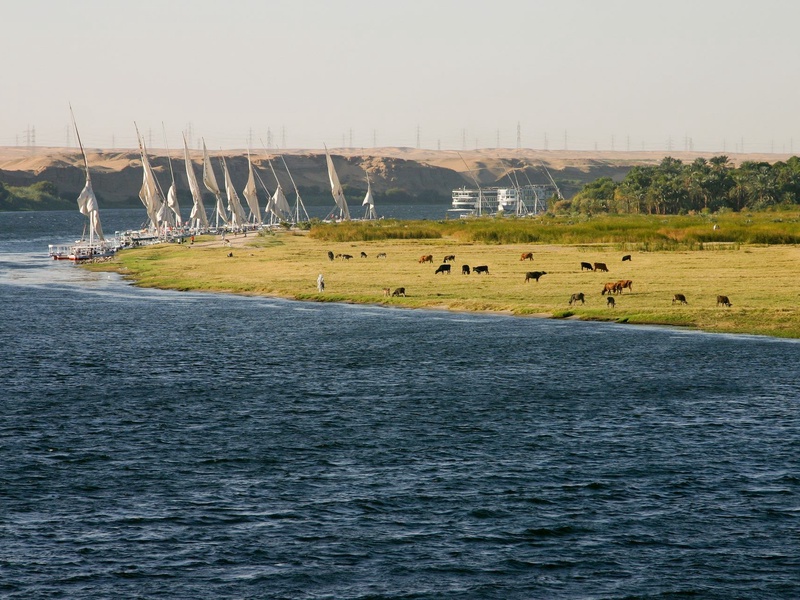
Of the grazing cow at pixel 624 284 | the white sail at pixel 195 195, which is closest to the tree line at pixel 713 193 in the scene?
the white sail at pixel 195 195

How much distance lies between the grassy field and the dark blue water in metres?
7.55

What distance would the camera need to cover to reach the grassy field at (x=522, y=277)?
195ft


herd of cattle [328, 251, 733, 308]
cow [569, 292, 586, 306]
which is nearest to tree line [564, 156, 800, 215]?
herd of cattle [328, 251, 733, 308]

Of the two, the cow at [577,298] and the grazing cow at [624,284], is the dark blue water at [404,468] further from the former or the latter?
the grazing cow at [624,284]

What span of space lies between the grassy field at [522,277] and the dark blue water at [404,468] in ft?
24.8

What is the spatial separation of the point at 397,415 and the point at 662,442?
8686 millimetres

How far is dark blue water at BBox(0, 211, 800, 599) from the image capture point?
2141 cm

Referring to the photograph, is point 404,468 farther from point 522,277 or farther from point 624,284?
point 522,277

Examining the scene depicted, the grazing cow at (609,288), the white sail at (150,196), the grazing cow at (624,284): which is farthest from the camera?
the white sail at (150,196)

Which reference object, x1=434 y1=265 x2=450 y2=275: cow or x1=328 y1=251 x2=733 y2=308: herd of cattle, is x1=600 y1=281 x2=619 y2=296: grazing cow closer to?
x1=328 y1=251 x2=733 y2=308: herd of cattle

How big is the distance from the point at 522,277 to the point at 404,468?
167 ft

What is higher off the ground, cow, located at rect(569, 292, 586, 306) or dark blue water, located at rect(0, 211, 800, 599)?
cow, located at rect(569, 292, 586, 306)

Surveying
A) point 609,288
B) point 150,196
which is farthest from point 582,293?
point 150,196

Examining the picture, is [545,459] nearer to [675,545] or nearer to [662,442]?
[662,442]
